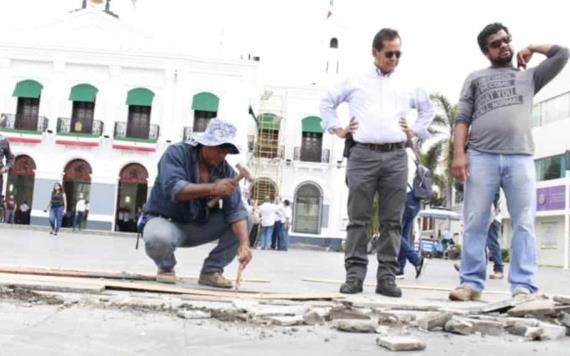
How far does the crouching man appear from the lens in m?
4.47

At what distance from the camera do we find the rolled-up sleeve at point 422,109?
5.11m

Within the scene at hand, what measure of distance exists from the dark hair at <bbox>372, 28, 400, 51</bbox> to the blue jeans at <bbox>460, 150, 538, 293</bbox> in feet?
3.42

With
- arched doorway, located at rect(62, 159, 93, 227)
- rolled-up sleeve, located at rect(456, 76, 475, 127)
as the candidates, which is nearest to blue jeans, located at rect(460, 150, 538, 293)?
rolled-up sleeve, located at rect(456, 76, 475, 127)

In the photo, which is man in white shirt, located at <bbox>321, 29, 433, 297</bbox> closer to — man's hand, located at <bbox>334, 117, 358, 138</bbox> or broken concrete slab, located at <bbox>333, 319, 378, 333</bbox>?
man's hand, located at <bbox>334, 117, 358, 138</bbox>

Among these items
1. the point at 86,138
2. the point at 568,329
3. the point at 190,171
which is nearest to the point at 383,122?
the point at 190,171

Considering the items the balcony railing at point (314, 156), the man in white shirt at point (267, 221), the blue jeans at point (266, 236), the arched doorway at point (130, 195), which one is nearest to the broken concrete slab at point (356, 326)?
the man in white shirt at point (267, 221)

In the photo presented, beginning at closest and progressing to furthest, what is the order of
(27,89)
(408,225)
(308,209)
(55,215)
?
(408,225)
(55,215)
(27,89)
(308,209)

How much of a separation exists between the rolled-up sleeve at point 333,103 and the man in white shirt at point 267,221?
15.1 metres

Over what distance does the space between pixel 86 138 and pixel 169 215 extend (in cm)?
3027

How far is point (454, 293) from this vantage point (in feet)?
15.4

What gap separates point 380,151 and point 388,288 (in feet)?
3.36

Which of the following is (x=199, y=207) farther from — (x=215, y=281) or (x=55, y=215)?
(x=55, y=215)

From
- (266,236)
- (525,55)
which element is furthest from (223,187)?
(266,236)

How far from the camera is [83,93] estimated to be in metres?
34.0
